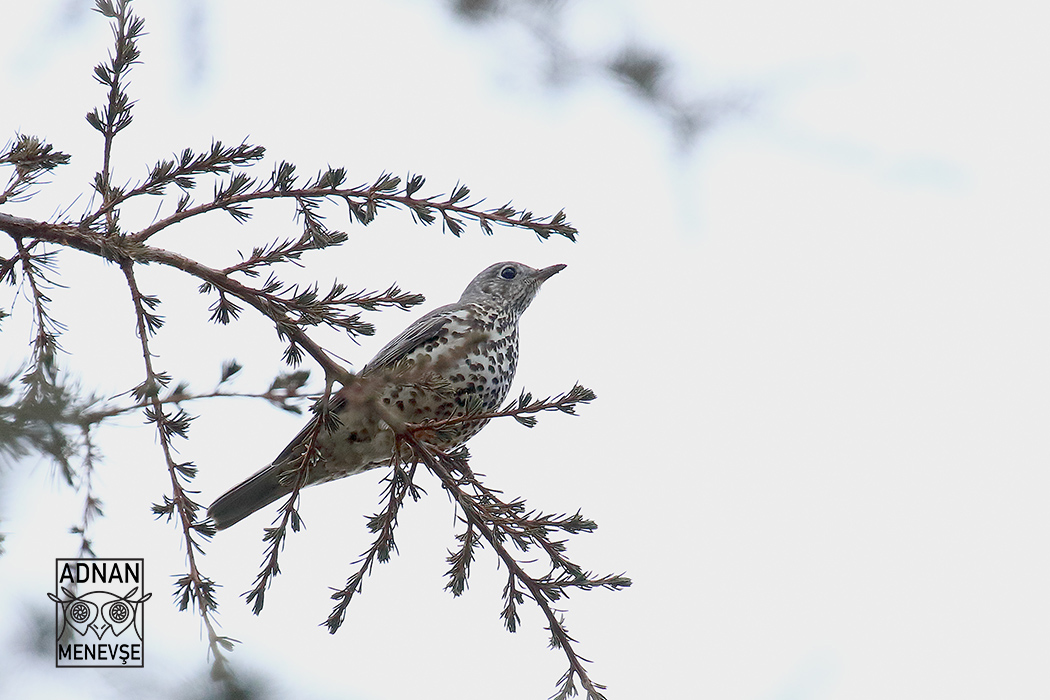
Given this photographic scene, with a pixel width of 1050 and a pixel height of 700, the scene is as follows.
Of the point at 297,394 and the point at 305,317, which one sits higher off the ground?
the point at 305,317

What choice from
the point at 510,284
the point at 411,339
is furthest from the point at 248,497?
the point at 510,284

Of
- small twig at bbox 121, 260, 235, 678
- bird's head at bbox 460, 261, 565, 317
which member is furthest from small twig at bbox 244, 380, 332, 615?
bird's head at bbox 460, 261, 565, 317

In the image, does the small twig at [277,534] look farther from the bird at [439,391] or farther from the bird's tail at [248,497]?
the bird's tail at [248,497]

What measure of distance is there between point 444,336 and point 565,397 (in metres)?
2.40

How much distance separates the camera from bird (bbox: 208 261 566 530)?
13.8 ft

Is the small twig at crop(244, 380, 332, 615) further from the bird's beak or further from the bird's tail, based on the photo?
the bird's beak

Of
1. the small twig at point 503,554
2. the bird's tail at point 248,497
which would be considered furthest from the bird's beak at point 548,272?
the small twig at point 503,554

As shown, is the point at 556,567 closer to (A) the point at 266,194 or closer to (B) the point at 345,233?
(B) the point at 345,233

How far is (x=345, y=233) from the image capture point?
3041 mm

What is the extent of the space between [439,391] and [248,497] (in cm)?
167

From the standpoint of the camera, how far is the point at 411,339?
529 cm

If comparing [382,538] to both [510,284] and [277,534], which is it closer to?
[277,534]

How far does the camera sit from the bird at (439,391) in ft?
13.8

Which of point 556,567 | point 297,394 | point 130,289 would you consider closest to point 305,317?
point 297,394
